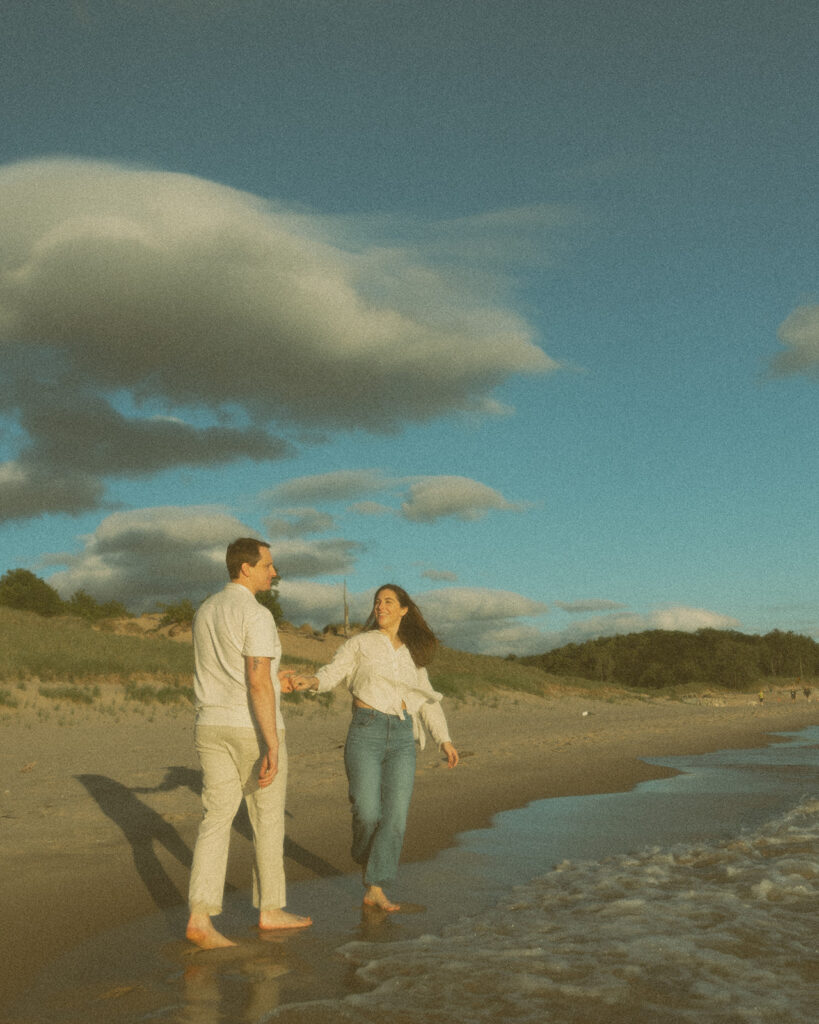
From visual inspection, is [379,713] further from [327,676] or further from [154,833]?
[154,833]

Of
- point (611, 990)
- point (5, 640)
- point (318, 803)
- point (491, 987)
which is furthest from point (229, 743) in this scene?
point (5, 640)

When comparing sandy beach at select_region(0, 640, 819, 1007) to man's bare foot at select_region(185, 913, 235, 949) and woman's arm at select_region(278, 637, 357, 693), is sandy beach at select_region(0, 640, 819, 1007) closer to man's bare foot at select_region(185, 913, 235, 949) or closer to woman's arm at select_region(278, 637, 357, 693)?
man's bare foot at select_region(185, 913, 235, 949)

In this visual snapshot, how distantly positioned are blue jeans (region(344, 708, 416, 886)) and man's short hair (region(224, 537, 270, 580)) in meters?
1.43

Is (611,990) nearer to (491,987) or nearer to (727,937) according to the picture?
(491,987)

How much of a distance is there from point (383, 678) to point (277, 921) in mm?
1673

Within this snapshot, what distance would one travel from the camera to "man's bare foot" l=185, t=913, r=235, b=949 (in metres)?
5.58

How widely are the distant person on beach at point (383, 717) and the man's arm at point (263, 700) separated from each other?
2.59ft

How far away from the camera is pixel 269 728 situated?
18.0 ft

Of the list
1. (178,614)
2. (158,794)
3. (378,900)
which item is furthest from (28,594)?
(378,900)

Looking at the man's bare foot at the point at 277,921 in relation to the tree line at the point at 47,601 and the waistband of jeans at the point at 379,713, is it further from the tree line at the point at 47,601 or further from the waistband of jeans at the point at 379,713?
the tree line at the point at 47,601

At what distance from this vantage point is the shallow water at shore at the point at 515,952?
4844mm

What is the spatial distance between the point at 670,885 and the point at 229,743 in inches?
164

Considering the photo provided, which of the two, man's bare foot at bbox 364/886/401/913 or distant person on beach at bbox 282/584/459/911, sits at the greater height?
distant person on beach at bbox 282/584/459/911

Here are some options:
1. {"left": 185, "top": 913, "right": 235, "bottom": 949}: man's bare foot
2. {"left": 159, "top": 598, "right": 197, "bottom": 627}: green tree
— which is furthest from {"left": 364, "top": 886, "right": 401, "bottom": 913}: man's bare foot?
{"left": 159, "top": 598, "right": 197, "bottom": 627}: green tree
